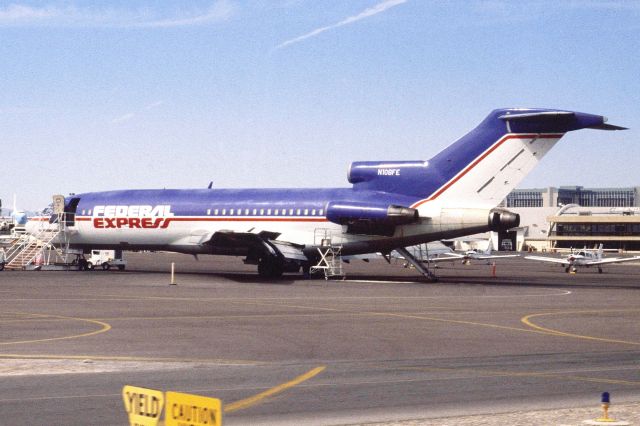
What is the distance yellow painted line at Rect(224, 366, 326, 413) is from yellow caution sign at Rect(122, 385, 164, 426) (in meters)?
4.89

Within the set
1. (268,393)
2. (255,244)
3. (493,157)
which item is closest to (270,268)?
(255,244)

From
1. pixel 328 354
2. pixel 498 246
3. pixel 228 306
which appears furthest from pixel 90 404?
Answer: pixel 498 246

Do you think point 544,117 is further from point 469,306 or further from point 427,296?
point 469,306

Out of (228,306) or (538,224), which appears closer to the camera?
(228,306)

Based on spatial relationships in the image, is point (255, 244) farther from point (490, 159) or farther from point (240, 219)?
point (490, 159)

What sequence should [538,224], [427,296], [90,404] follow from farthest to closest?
[538,224] < [427,296] < [90,404]

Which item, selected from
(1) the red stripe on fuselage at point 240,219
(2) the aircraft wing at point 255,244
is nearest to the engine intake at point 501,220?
(1) the red stripe on fuselage at point 240,219

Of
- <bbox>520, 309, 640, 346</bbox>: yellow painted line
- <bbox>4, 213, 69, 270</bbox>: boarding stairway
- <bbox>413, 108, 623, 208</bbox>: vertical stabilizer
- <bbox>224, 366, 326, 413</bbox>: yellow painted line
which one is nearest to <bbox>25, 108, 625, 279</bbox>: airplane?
<bbox>413, 108, 623, 208</bbox>: vertical stabilizer

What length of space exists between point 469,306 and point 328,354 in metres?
13.5

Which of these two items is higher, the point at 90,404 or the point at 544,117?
the point at 544,117

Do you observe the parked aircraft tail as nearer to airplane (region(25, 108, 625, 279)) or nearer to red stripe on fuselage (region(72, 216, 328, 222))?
airplane (region(25, 108, 625, 279))

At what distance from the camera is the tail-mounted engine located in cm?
4293

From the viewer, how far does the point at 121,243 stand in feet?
173

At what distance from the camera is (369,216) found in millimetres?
43750
